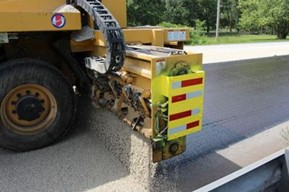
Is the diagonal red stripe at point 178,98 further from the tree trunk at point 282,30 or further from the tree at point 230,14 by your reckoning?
the tree at point 230,14

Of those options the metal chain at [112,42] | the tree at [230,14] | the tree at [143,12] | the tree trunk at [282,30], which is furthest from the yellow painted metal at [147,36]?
the tree at [230,14]

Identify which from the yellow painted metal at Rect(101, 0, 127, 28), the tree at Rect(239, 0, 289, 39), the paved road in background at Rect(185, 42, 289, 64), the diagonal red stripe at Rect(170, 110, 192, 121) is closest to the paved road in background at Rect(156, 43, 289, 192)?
the diagonal red stripe at Rect(170, 110, 192, 121)

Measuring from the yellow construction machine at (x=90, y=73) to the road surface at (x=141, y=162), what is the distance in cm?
26

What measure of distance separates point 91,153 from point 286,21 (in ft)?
100

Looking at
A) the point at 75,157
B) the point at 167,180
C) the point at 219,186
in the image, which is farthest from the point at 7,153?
the point at 219,186

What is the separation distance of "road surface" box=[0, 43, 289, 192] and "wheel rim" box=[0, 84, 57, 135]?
0.29m

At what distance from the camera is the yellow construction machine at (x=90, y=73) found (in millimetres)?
2598

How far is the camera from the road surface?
2.95m

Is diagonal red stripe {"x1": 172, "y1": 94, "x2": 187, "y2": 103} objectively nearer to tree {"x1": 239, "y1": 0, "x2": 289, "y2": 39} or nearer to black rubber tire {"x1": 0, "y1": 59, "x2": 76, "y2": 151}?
black rubber tire {"x1": 0, "y1": 59, "x2": 76, "y2": 151}

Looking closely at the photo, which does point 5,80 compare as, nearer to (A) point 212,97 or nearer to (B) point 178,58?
(B) point 178,58

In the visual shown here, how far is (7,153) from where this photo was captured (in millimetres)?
3477

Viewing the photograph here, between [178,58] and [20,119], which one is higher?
[178,58]

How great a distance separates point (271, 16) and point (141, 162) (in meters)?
31.2

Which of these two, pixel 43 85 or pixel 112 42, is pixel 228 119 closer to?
pixel 112 42
